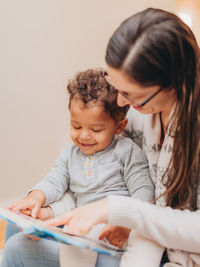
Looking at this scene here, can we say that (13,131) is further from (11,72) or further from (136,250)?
(136,250)

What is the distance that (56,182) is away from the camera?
3.54 ft

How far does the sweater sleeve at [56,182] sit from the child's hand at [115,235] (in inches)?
8.3

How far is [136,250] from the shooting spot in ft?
2.69

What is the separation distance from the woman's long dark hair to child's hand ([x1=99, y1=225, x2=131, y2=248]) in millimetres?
185

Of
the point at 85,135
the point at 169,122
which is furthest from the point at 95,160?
the point at 169,122

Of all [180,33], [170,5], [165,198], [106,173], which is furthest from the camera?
[170,5]

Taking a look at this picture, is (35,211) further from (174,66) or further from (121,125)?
(174,66)

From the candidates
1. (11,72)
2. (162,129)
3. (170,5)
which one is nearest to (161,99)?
(162,129)

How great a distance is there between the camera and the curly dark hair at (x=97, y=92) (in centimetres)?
100

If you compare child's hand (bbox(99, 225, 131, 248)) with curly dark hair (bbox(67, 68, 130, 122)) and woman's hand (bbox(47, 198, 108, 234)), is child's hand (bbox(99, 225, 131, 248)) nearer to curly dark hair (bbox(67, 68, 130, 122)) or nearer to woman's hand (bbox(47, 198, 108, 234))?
woman's hand (bbox(47, 198, 108, 234))

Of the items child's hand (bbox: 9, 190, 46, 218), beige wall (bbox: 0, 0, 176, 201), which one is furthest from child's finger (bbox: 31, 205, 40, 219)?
beige wall (bbox: 0, 0, 176, 201)

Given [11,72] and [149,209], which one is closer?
[149,209]

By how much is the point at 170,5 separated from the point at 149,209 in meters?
0.93

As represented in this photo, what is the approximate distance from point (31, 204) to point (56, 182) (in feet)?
0.37
